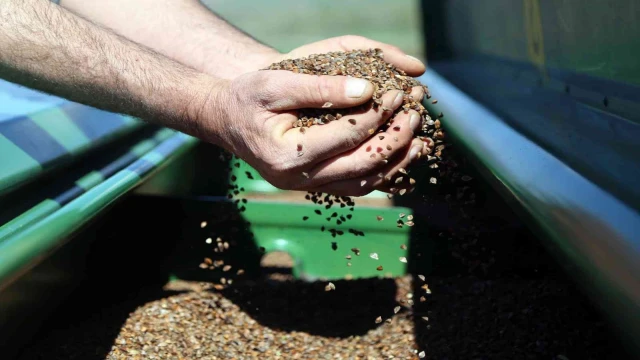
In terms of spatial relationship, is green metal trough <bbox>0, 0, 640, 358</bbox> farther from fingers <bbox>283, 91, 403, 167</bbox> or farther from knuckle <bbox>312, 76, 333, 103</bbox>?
knuckle <bbox>312, 76, 333, 103</bbox>

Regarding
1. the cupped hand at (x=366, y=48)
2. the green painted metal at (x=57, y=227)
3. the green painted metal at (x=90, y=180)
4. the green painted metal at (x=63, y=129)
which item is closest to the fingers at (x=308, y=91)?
the cupped hand at (x=366, y=48)

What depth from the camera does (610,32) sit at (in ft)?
4.74

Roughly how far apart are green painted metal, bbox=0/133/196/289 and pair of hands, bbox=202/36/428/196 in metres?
0.35

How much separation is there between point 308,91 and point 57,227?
575 millimetres

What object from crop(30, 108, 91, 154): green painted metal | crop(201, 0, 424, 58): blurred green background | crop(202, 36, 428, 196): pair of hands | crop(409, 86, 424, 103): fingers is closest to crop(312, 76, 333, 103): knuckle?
crop(202, 36, 428, 196): pair of hands

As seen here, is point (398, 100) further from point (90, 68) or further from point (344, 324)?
point (344, 324)

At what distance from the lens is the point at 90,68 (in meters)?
1.47

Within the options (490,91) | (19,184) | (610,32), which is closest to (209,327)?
(19,184)

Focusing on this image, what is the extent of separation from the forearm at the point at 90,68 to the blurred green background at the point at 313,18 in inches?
68.7

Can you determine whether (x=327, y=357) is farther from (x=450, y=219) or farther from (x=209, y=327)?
(x=450, y=219)

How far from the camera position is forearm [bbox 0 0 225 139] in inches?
55.7

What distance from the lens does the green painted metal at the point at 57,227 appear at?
1.25 metres

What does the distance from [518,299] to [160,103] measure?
1074 mm

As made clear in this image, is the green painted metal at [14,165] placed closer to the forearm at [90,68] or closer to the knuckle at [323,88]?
the forearm at [90,68]
